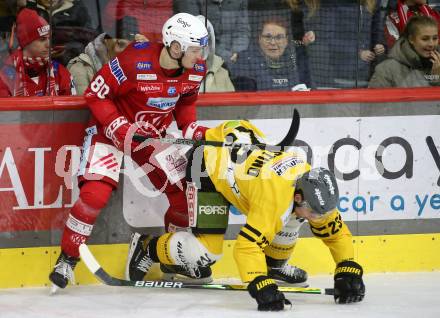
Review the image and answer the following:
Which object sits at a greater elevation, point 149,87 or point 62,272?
point 149,87

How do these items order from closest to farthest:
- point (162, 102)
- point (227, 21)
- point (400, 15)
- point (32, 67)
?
point (162, 102) < point (32, 67) < point (227, 21) < point (400, 15)

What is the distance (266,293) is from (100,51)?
5.55 ft

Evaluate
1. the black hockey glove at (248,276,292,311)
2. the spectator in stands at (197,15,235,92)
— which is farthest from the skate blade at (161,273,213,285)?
the spectator in stands at (197,15,235,92)

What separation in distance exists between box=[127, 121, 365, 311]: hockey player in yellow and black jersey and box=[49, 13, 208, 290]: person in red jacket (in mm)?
262

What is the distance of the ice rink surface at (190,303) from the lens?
5.60 metres

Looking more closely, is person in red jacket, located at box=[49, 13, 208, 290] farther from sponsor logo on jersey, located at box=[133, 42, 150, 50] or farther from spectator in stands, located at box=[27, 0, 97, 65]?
spectator in stands, located at box=[27, 0, 97, 65]

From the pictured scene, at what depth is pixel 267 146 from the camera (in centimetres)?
587

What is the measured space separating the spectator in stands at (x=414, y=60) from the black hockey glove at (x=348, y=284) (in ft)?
4.28

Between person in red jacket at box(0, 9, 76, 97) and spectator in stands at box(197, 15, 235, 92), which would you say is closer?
person in red jacket at box(0, 9, 76, 97)

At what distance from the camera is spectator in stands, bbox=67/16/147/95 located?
6160mm

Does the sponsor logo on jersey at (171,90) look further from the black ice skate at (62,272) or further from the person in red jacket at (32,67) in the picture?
the black ice skate at (62,272)

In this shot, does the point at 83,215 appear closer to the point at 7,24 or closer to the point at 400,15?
the point at 7,24

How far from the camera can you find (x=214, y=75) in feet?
21.0

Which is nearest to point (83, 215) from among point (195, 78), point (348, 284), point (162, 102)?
point (162, 102)
